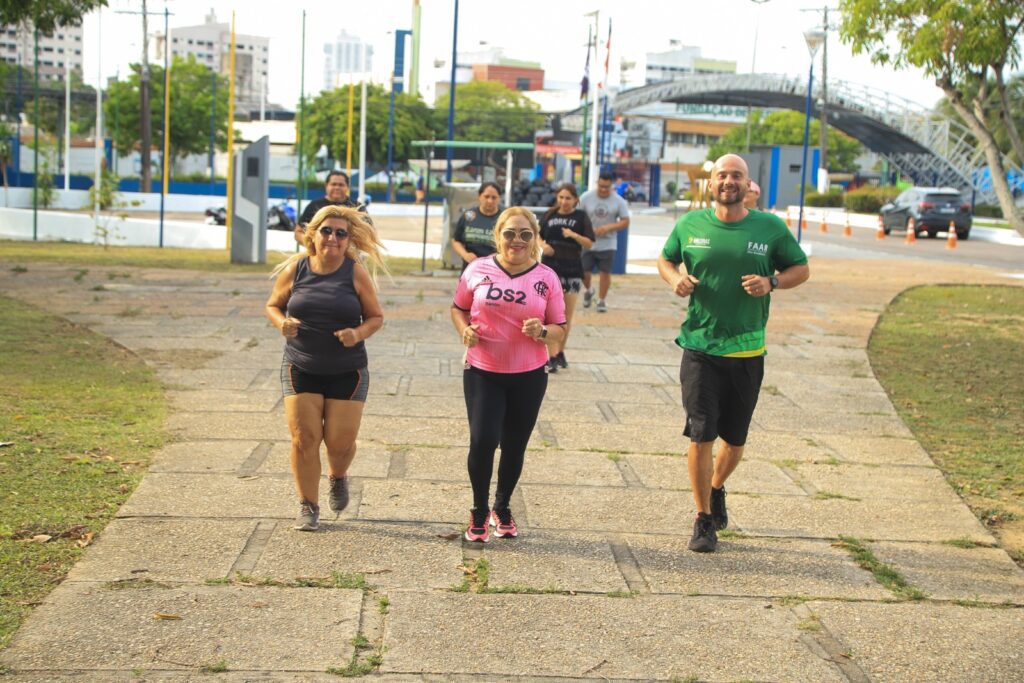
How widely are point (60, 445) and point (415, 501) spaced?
2.22 m

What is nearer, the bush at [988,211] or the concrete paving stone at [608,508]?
the concrete paving stone at [608,508]

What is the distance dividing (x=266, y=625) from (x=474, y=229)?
6149mm

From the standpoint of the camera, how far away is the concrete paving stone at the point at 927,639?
4.62 m

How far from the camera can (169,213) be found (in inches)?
1996

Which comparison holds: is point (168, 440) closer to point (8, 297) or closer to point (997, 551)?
point (997, 551)

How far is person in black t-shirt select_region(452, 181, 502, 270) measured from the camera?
10.5 meters

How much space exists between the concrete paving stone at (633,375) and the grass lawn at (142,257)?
9087mm

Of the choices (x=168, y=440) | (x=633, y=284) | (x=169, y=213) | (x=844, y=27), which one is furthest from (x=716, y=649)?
(x=169, y=213)

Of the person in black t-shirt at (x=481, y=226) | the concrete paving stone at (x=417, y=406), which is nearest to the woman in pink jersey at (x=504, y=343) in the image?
the concrete paving stone at (x=417, y=406)

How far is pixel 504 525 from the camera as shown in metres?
6.06

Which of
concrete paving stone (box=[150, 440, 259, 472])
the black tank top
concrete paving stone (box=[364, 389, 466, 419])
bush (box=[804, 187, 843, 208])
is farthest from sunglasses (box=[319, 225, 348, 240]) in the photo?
bush (box=[804, 187, 843, 208])

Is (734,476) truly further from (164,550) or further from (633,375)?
(633,375)

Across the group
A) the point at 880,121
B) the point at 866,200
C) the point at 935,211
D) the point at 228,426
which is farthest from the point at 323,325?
the point at 880,121

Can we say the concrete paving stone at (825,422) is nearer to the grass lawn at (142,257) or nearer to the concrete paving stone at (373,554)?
the concrete paving stone at (373,554)
